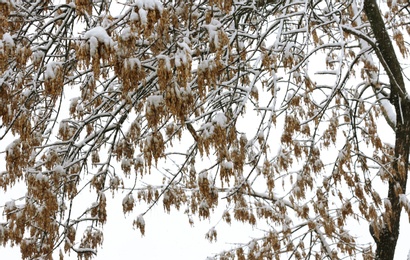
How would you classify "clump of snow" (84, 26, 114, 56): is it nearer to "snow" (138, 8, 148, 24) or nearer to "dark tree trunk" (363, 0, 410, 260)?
"snow" (138, 8, 148, 24)

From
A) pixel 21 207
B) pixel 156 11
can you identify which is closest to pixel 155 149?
pixel 156 11

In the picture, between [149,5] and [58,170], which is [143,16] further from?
[58,170]

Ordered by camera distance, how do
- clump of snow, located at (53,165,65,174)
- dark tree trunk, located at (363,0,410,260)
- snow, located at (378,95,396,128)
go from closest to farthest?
clump of snow, located at (53,165,65,174)
dark tree trunk, located at (363,0,410,260)
snow, located at (378,95,396,128)

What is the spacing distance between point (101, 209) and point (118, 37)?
6.27 feet

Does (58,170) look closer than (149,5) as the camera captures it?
No

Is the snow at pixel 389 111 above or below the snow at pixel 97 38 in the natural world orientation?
above

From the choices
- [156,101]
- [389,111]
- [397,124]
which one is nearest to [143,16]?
[156,101]

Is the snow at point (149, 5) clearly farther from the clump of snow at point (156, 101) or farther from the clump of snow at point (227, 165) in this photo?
the clump of snow at point (227, 165)

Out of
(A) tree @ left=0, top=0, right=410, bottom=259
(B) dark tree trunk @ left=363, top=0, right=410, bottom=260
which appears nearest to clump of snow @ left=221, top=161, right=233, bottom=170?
(A) tree @ left=0, top=0, right=410, bottom=259

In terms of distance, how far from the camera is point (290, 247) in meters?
5.41

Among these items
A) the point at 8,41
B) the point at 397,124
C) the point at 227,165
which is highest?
the point at 397,124

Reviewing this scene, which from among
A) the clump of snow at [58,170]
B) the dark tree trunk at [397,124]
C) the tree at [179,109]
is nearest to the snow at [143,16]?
the tree at [179,109]

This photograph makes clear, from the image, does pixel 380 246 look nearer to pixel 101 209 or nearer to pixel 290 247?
pixel 290 247

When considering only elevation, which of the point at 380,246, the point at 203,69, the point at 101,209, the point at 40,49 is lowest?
the point at 380,246
